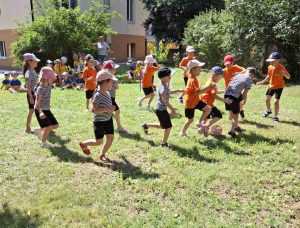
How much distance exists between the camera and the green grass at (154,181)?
4496mm

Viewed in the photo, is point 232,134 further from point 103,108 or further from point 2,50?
point 2,50

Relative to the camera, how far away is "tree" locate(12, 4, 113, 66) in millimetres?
19938

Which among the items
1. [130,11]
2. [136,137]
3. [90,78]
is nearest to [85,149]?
[136,137]

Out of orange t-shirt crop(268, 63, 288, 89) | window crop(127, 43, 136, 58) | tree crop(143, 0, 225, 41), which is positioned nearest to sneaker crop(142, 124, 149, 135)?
orange t-shirt crop(268, 63, 288, 89)

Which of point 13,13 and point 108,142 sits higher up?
point 13,13

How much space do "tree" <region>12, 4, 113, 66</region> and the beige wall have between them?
7235 mm

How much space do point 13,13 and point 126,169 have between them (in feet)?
84.4

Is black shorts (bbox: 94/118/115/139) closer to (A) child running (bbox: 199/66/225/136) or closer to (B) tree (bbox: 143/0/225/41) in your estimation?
(A) child running (bbox: 199/66/225/136)

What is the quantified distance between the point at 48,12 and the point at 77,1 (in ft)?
24.1

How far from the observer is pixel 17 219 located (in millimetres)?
4414

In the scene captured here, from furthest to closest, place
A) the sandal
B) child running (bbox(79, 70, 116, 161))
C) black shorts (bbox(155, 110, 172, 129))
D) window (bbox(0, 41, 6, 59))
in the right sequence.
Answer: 1. window (bbox(0, 41, 6, 59))
2. black shorts (bbox(155, 110, 172, 129))
3. the sandal
4. child running (bbox(79, 70, 116, 161))

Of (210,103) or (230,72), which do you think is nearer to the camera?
(210,103)

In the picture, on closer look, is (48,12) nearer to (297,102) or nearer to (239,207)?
(297,102)

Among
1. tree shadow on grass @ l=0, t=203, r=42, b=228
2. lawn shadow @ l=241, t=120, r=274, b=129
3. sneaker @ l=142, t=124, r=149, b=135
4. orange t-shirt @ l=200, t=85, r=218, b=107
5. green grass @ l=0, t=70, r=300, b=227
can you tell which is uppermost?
orange t-shirt @ l=200, t=85, r=218, b=107
